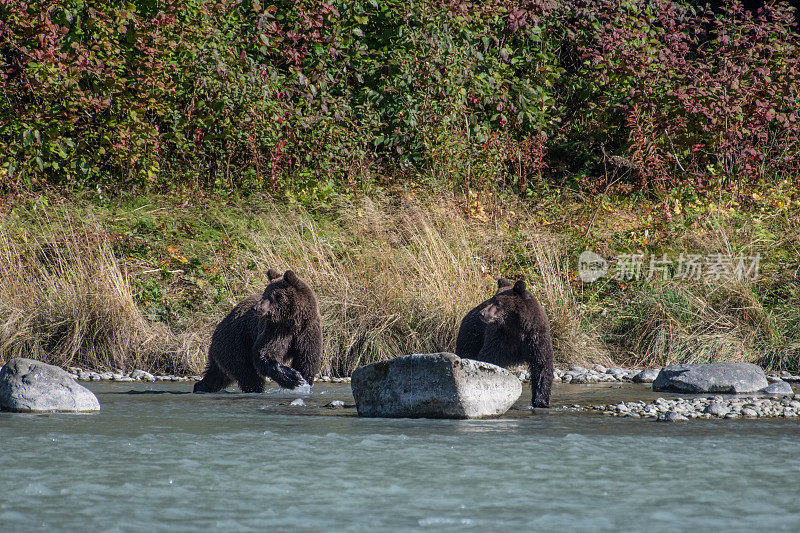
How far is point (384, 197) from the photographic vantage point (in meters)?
14.1

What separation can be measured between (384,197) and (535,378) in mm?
7057

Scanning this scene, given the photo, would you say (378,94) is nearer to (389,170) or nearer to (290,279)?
(389,170)

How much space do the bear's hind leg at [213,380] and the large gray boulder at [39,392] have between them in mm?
1373

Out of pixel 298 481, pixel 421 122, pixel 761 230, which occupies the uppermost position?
pixel 421 122

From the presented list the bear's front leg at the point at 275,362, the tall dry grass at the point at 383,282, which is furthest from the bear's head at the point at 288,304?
the tall dry grass at the point at 383,282

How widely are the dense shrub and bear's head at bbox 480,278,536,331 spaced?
7266 millimetres


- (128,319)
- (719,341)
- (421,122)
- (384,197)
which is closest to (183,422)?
(128,319)

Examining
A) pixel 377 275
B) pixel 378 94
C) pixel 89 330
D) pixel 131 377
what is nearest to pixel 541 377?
pixel 377 275

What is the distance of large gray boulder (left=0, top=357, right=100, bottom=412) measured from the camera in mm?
6957

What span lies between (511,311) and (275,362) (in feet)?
6.19

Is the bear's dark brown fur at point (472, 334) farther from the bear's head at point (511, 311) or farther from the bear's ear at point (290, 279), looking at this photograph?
the bear's ear at point (290, 279)

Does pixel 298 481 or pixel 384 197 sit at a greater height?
pixel 384 197

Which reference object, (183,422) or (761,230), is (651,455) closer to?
(183,422)

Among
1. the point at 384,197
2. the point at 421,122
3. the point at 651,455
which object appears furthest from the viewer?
the point at 421,122
